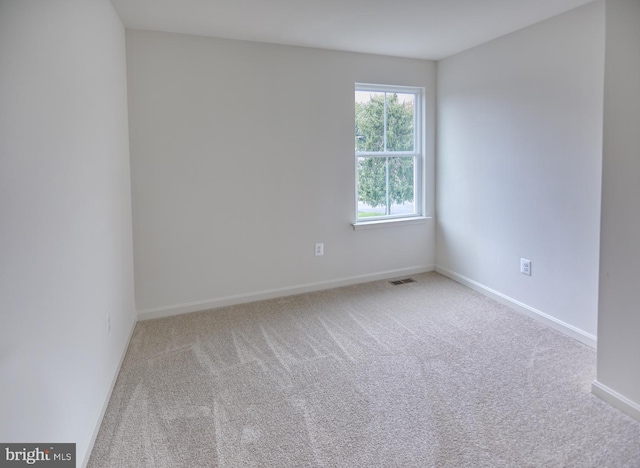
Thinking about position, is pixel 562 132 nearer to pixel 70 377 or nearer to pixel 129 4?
pixel 129 4

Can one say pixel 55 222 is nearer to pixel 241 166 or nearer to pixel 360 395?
pixel 360 395

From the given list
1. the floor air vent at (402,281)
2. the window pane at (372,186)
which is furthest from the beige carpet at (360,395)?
the window pane at (372,186)

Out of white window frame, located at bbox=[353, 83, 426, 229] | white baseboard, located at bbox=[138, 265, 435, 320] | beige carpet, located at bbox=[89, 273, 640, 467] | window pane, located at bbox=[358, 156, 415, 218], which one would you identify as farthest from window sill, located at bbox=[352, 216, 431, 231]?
beige carpet, located at bbox=[89, 273, 640, 467]

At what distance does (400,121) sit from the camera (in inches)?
161

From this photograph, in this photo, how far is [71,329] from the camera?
157cm

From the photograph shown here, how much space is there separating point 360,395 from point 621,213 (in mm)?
1647

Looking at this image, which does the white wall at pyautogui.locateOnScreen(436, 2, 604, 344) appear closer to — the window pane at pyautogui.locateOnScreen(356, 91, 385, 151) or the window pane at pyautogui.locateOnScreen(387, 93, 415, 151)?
the window pane at pyautogui.locateOnScreen(387, 93, 415, 151)

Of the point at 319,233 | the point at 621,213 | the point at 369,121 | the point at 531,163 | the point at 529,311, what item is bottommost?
the point at 529,311

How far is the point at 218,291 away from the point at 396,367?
5.85 feet

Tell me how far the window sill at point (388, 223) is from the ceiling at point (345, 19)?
5.54 ft

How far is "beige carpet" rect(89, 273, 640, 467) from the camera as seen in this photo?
1.70 metres

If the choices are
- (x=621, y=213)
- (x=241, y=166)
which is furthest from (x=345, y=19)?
Result: (x=621, y=213)

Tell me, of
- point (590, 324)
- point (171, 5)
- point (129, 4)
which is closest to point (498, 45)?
point (590, 324)

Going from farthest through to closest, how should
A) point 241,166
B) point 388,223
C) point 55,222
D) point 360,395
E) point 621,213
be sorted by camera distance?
point 388,223
point 241,166
point 360,395
point 621,213
point 55,222
